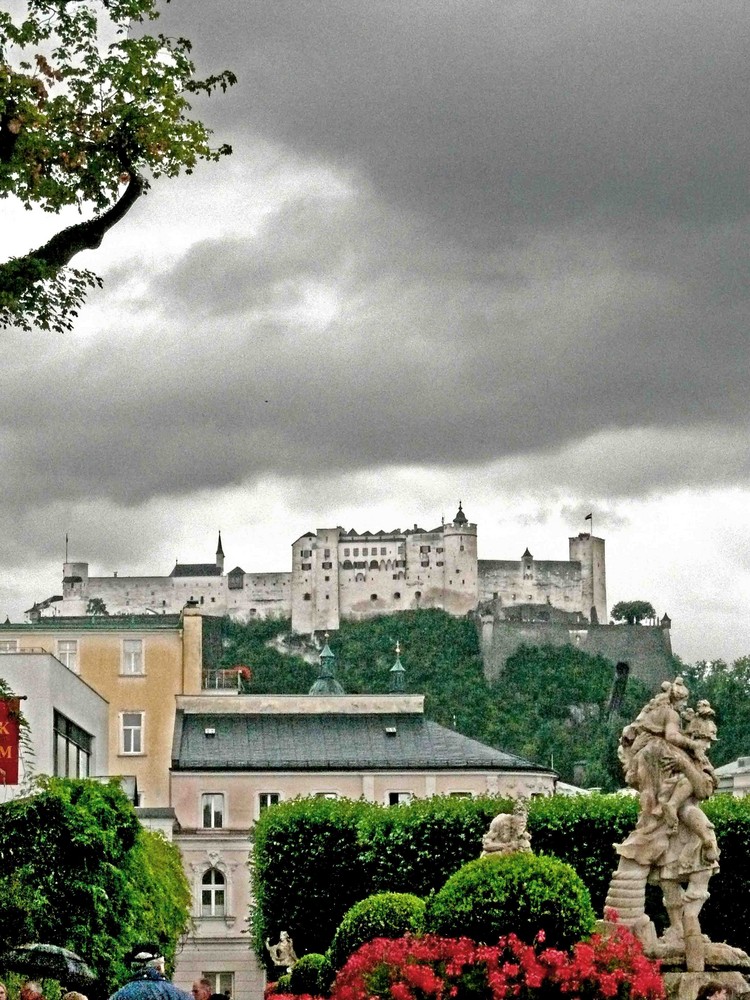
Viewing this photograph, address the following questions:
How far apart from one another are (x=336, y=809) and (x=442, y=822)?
13.9ft

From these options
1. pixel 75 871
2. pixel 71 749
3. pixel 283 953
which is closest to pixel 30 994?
pixel 75 871

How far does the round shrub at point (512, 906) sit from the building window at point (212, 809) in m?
53.5

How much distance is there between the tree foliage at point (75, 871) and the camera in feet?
98.9

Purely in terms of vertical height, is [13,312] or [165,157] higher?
[165,157]

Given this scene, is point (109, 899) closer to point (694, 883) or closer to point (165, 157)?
point (694, 883)

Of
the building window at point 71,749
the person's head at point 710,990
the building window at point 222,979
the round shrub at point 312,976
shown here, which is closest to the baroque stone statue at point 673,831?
the person's head at point 710,990

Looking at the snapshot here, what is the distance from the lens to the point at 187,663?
80.2 metres

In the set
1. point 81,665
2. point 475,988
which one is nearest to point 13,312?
point 475,988

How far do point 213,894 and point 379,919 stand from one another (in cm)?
4436

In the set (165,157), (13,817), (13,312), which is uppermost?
(165,157)

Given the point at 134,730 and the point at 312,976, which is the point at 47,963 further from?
the point at 134,730

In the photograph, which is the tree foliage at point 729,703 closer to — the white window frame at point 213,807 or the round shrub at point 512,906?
the white window frame at point 213,807

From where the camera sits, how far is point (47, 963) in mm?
27312

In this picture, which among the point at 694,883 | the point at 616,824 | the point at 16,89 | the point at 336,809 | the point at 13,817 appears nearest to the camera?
the point at 16,89
